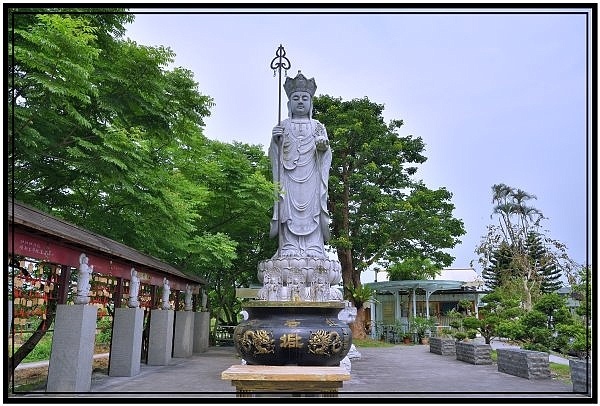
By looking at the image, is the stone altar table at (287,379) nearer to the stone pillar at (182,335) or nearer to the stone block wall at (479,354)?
the stone block wall at (479,354)

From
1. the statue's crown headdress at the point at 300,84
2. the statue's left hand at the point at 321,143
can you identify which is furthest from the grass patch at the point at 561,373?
the statue's crown headdress at the point at 300,84

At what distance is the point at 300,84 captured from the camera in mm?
12961

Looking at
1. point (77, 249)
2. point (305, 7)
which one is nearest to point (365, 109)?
point (77, 249)

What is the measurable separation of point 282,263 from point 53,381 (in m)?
5.68

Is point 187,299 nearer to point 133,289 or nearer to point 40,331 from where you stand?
point 133,289

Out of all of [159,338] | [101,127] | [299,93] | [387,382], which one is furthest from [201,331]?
[101,127]

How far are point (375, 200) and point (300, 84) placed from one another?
8.02 metres

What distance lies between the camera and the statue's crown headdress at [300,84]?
12898 millimetres

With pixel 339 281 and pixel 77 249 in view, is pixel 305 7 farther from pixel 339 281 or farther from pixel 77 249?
pixel 339 281

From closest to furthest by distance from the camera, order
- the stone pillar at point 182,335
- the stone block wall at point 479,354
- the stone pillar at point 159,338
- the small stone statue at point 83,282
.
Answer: the small stone statue at point 83,282
the stone pillar at point 159,338
the stone block wall at point 479,354
the stone pillar at point 182,335

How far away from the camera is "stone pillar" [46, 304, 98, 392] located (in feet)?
24.1

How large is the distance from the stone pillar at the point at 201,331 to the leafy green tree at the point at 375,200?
16.4 feet

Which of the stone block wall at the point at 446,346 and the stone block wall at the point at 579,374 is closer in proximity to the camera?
the stone block wall at the point at 579,374

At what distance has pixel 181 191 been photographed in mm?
11117
